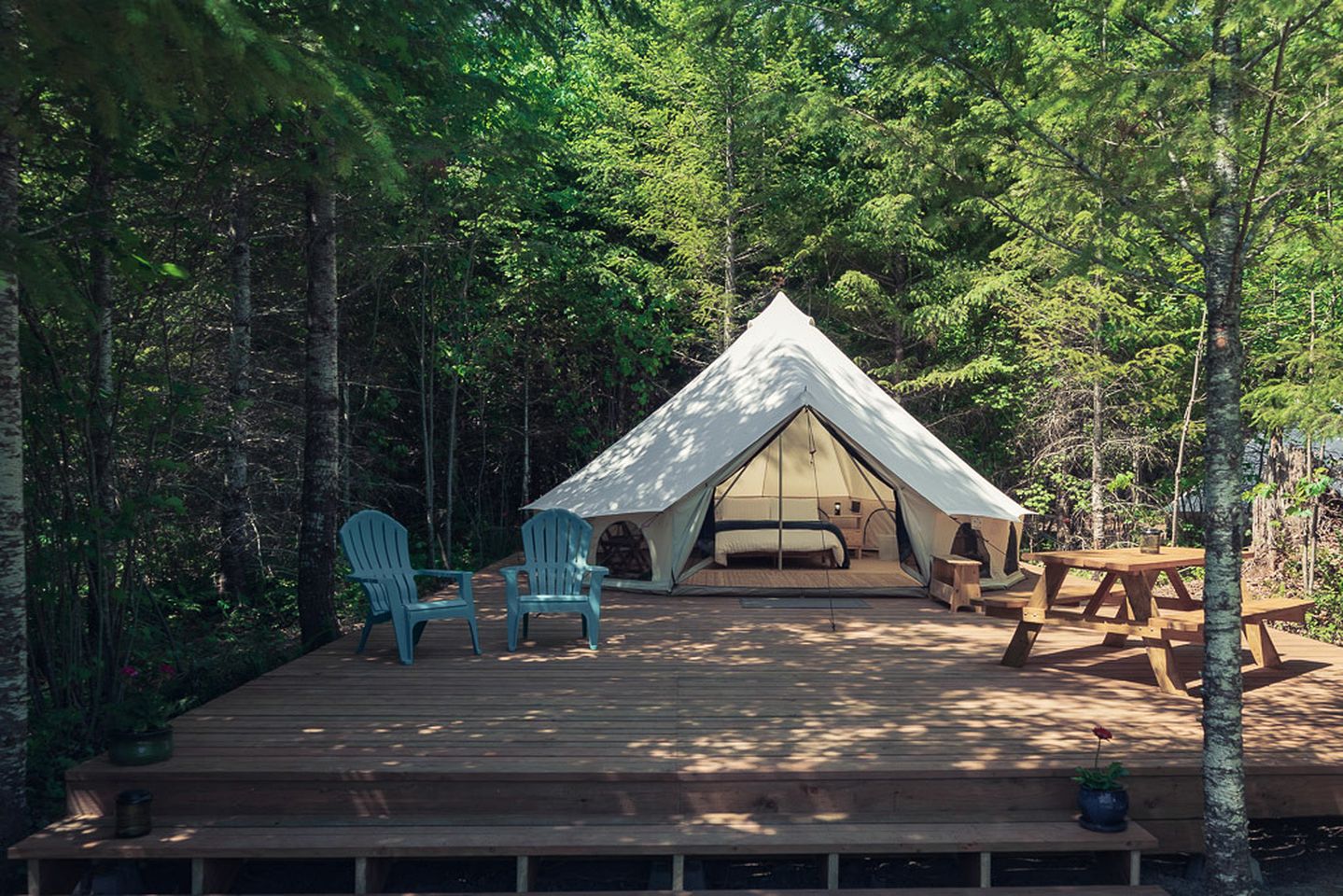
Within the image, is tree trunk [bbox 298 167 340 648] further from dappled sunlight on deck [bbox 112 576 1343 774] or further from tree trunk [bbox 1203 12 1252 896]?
tree trunk [bbox 1203 12 1252 896]

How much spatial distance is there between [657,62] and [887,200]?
3282mm

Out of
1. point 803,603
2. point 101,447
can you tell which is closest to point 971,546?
point 803,603

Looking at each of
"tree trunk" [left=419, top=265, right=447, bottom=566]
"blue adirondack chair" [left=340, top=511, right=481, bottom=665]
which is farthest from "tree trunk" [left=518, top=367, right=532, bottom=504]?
"blue adirondack chair" [left=340, top=511, right=481, bottom=665]

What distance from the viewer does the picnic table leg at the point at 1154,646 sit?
4723 mm

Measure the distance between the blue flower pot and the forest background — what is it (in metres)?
1.66

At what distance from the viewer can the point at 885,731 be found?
3982mm

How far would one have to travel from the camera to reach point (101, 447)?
14.1 feet

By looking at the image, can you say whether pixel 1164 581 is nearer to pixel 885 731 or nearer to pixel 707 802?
pixel 885 731

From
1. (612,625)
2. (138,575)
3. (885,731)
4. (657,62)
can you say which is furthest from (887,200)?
(138,575)

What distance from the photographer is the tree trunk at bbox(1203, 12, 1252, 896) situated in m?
3.13

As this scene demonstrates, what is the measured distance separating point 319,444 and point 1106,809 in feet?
14.6

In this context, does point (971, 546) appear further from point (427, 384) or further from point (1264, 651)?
point (427, 384)

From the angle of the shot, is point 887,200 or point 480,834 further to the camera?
point 887,200

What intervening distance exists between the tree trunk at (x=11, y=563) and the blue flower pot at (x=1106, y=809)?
355 centimetres
